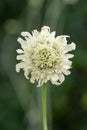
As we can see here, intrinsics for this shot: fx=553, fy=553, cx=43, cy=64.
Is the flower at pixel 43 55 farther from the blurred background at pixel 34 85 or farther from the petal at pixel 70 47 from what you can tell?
the blurred background at pixel 34 85

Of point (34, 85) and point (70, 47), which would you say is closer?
point (70, 47)

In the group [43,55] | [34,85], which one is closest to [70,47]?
[43,55]

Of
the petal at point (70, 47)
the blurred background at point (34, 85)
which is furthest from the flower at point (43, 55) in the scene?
the blurred background at point (34, 85)

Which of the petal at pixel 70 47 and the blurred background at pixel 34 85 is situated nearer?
the petal at pixel 70 47

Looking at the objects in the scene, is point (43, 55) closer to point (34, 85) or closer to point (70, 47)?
point (70, 47)

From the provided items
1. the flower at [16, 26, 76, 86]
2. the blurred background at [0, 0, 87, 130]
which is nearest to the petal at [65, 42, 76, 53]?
the flower at [16, 26, 76, 86]

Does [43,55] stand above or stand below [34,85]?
below

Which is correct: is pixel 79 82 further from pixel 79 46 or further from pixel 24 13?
pixel 24 13
